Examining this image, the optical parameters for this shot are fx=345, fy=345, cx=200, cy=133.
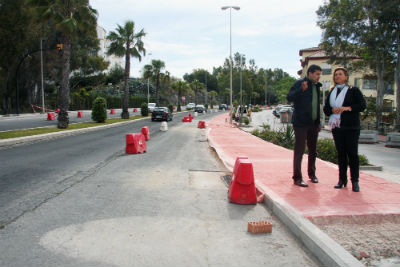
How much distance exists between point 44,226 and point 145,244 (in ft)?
4.50

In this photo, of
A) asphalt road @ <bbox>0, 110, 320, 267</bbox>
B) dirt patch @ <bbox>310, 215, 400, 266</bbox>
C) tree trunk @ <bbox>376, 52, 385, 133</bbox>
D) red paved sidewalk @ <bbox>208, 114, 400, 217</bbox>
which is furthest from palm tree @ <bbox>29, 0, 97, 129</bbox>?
tree trunk @ <bbox>376, 52, 385, 133</bbox>

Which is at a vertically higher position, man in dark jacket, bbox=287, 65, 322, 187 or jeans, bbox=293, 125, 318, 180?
man in dark jacket, bbox=287, 65, 322, 187

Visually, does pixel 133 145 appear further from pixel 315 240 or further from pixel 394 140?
pixel 394 140

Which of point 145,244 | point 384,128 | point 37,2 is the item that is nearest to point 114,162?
point 145,244

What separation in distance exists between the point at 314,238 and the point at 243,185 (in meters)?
1.89

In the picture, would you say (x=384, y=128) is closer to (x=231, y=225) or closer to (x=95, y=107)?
(x=95, y=107)

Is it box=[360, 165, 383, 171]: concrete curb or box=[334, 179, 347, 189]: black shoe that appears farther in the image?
box=[360, 165, 383, 171]: concrete curb

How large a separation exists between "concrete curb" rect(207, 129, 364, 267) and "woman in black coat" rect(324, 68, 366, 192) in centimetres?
146

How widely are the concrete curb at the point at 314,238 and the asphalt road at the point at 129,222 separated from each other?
11cm

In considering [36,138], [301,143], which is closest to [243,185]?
[301,143]

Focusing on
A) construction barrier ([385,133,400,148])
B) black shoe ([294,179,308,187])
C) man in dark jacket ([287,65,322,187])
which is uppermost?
man in dark jacket ([287,65,322,187])

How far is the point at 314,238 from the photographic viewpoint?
3568mm

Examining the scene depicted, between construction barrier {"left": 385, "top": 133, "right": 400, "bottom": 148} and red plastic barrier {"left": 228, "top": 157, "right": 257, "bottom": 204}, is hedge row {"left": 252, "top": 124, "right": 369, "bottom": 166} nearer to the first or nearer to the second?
red plastic barrier {"left": 228, "top": 157, "right": 257, "bottom": 204}

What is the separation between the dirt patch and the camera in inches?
133
